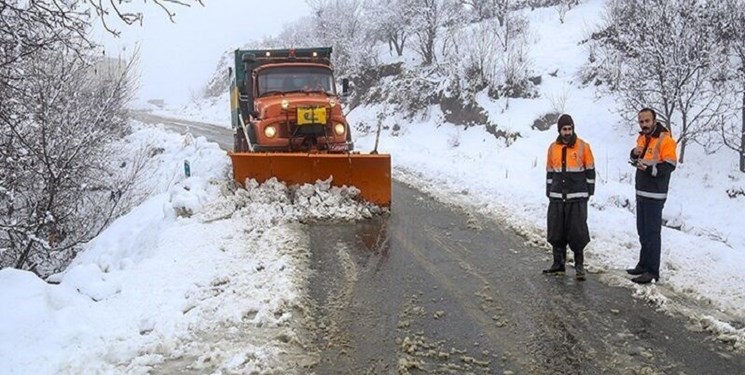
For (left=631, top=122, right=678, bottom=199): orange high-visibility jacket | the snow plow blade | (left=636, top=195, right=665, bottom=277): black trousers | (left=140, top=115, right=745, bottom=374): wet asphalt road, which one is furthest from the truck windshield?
(left=636, top=195, right=665, bottom=277): black trousers

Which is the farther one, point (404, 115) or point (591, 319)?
point (404, 115)

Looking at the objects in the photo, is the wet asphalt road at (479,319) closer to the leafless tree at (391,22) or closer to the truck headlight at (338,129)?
the truck headlight at (338,129)

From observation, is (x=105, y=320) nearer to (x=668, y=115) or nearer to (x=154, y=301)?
(x=154, y=301)

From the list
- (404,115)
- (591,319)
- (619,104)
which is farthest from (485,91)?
(591,319)

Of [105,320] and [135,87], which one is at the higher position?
[135,87]

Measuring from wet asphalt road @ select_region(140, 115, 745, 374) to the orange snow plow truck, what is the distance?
1.95 metres

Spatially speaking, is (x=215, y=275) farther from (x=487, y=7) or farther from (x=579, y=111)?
(x=487, y=7)

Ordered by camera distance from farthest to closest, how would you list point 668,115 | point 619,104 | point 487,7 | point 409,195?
point 487,7
point 619,104
point 668,115
point 409,195

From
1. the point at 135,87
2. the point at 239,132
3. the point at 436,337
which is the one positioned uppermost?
the point at 135,87

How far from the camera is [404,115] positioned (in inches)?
909

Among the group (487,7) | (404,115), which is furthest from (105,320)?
(487,7)

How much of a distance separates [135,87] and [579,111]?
11729 mm

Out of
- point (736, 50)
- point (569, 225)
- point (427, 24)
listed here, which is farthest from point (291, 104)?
point (427, 24)

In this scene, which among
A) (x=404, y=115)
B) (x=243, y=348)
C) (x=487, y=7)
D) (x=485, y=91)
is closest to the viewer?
(x=243, y=348)
